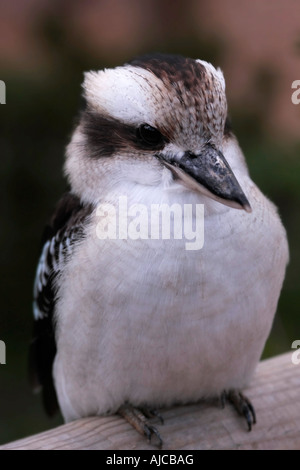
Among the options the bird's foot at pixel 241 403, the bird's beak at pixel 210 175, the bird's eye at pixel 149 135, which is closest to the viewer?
the bird's beak at pixel 210 175

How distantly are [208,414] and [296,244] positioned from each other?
3.04 ft

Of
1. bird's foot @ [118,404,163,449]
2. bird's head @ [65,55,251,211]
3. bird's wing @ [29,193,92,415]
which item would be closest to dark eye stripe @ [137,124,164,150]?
bird's head @ [65,55,251,211]

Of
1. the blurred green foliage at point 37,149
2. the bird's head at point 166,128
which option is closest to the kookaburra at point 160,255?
the bird's head at point 166,128

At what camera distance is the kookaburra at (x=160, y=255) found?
207 cm

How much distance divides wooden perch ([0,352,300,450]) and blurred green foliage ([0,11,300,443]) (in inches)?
22.8

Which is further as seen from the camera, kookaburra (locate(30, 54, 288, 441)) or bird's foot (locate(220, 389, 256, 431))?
bird's foot (locate(220, 389, 256, 431))

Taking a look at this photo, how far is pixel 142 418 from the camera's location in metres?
2.39

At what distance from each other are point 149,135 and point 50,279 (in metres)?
0.64

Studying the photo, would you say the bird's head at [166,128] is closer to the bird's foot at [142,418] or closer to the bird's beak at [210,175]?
the bird's beak at [210,175]

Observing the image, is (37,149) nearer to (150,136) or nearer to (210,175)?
(150,136)

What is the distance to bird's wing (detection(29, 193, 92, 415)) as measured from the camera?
234 centimetres

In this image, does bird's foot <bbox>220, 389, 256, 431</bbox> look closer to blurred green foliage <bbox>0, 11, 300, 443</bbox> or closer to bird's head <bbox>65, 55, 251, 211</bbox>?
blurred green foliage <bbox>0, 11, 300, 443</bbox>

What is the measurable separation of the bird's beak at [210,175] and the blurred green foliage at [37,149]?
3.44 feet

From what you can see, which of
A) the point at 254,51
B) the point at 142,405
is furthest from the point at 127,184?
the point at 254,51
